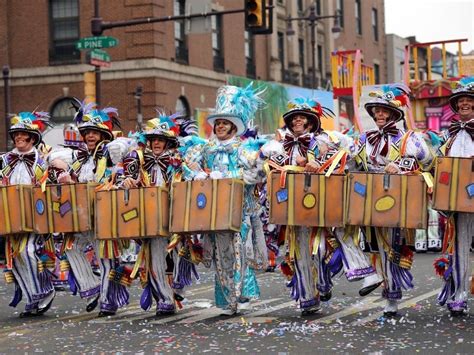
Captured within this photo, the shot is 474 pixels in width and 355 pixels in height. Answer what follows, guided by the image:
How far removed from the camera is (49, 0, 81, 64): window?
33.7 m

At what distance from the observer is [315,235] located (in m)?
9.38

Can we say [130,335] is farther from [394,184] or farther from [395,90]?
[395,90]

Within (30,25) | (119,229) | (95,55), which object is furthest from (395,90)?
(30,25)

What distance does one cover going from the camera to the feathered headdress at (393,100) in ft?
30.5

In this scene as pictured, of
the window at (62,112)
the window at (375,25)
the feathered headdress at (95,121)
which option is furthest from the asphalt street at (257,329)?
the window at (375,25)

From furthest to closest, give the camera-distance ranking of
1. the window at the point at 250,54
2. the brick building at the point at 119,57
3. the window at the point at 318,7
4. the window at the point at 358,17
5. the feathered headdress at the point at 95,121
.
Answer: the window at the point at 358,17, the window at the point at 318,7, the window at the point at 250,54, the brick building at the point at 119,57, the feathered headdress at the point at 95,121

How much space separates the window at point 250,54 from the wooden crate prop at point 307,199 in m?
31.1

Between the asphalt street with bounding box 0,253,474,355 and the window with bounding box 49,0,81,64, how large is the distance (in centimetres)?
2319

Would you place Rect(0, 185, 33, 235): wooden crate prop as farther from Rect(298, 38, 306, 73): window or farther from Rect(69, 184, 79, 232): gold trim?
Rect(298, 38, 306, 73): window

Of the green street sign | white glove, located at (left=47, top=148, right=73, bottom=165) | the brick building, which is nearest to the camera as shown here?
white glove, located at (left=47, top=148, right=73, bottom=165)

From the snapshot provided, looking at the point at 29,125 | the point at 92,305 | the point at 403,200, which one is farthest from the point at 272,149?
the point at 29,125

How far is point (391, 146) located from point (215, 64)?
28.5m

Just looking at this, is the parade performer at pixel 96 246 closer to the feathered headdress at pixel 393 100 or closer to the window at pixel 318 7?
the feathered headdress at pixel 393 100

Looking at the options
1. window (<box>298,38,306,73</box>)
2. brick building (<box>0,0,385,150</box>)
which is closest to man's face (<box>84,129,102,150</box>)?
brick building (<box>0,0,385,150</box>)
